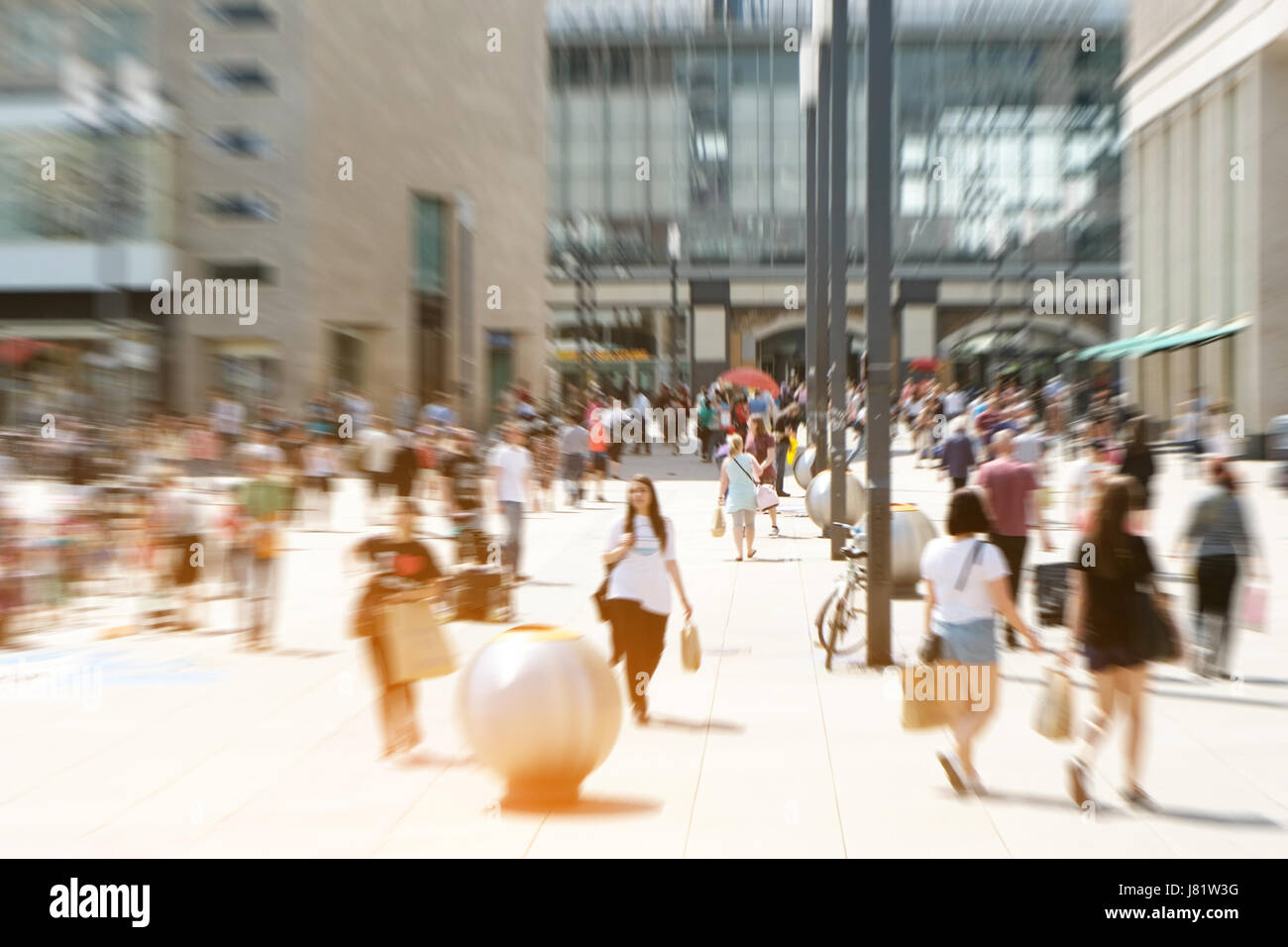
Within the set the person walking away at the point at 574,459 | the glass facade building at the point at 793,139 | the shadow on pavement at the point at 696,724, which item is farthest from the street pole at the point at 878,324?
the glass facade building at the point at 793,139

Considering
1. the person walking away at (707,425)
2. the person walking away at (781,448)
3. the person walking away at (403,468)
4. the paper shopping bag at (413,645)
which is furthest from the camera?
the person walking away at (707,425)

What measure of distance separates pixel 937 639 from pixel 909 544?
7.46 meters

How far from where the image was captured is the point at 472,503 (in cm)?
1611

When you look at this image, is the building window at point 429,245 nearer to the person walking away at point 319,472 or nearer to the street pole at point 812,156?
the street pole at point 812,156

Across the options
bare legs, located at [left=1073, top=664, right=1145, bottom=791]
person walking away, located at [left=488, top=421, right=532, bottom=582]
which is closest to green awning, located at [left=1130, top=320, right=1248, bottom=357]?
person walking away, located at [left=488, top=421, right=532, bottom=582]

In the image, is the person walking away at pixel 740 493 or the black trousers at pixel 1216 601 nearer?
the black trousers at pixel 1216 601

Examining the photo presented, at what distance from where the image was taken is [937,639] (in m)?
7.65

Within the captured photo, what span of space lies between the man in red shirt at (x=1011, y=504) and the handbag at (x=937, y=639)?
484 cm

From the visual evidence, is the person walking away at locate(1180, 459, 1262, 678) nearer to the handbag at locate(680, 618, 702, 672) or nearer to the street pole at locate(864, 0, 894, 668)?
the street pole at locate(864, 0, 894, 668)

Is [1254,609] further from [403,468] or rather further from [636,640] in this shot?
[403,468]

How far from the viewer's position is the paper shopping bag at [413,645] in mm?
8523

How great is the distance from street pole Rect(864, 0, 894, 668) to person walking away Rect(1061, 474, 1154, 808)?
367cm
